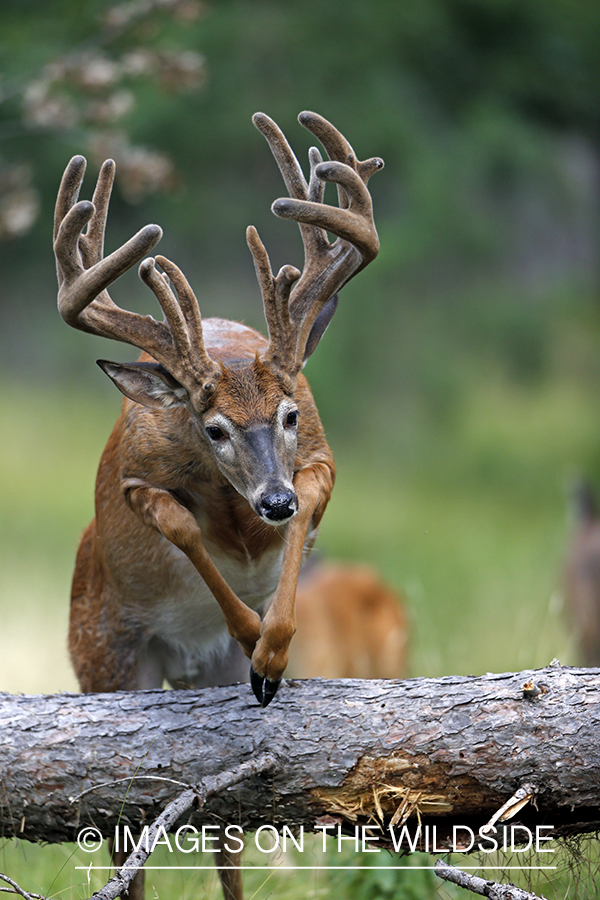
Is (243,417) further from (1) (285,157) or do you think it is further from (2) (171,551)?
(1) (285,157)

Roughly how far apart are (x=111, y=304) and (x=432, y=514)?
10456 millimetres

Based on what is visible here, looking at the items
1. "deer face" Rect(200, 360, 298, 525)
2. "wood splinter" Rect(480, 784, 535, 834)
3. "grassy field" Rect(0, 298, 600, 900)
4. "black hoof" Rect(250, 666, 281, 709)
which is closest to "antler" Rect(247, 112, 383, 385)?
Answer: "deer face" Rect(200, 360, 298, 525)

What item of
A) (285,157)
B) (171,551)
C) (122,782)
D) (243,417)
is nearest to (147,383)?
(243,417)

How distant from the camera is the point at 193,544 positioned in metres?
3.18

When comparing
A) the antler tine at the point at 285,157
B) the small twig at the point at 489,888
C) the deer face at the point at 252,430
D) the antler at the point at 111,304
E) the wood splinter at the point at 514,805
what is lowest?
the small twig at the point at 489,888

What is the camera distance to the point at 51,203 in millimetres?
13547

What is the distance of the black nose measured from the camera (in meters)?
2.96

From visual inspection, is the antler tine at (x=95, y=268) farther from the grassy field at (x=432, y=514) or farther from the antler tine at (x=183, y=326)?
the grassy field at (x=432, y=514)

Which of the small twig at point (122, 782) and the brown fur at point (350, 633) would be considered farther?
the brown fur at point (350, 633)

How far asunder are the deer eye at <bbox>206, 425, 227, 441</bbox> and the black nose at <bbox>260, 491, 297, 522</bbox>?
0.97 feet

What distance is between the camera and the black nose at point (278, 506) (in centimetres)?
296

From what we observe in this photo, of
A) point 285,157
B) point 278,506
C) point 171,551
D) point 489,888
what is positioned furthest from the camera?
point 171,551

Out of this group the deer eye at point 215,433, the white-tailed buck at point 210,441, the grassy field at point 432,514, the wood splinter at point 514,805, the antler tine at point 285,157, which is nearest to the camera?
the wood splinter at point 514,805

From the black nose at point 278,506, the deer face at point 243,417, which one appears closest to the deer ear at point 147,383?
the deer face at point 243,417
